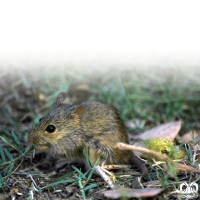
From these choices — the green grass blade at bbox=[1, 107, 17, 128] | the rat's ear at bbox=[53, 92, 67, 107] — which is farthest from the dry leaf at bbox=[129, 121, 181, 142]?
the green grass blade at bbox=[1, 107, 17, 128]

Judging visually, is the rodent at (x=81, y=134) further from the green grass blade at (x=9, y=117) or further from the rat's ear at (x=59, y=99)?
the green grass blade at (x=9, y=117)

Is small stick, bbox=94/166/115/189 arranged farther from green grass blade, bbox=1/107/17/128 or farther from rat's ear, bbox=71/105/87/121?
green grass blade, bbox=1/107/17/128

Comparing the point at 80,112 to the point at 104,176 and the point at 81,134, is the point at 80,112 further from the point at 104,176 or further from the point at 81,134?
the point at 104,176

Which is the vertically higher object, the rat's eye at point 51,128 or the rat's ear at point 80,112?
the rat's ear at point 80,112

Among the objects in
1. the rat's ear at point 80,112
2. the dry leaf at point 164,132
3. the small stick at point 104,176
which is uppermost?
the rat's ear at point 80,112

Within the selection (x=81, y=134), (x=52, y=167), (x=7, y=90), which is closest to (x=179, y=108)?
(x=81, y=134)

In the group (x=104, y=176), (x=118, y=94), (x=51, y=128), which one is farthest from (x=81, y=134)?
(x=118, y=94)

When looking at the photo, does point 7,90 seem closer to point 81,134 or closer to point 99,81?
point 99,81
